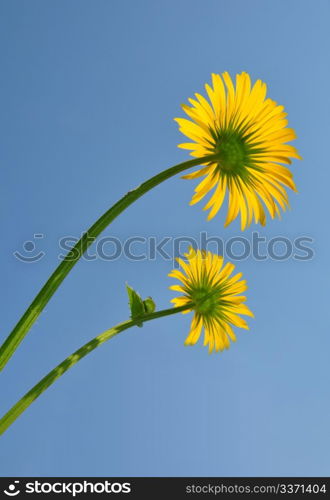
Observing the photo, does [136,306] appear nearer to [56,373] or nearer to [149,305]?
[149,305]

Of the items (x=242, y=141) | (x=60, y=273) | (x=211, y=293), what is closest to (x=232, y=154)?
(x=242, y=141)

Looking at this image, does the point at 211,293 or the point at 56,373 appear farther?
the point at 211,293

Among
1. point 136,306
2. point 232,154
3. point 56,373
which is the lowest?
point 56,373

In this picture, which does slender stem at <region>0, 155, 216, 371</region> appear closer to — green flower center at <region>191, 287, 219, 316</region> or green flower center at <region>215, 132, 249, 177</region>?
green flower center at <region>215, 132, 249, 177</region>

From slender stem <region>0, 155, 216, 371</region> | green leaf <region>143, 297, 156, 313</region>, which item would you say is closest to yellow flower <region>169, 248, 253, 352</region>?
green leaf <region>143, 297, 156, 313</region>

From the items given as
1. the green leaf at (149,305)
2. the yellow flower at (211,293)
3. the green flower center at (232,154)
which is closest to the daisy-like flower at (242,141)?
the green flower center at (232,154)

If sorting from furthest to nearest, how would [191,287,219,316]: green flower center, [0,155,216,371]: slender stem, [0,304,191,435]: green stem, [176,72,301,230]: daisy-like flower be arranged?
[191,287,219,316]: green flower center, [176,72,301,230]: daisy-like flower, [0,304,191,435]: green stem, [0,155,216,371]: slender stem

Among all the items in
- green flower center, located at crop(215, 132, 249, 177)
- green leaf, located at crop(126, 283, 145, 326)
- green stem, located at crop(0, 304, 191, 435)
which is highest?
green flower center, located at crop(215, 132, 249, 177)

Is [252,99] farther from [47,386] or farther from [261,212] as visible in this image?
[47,386]

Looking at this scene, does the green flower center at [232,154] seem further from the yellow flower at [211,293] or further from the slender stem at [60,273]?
A: the yellow flower at [211,293]
